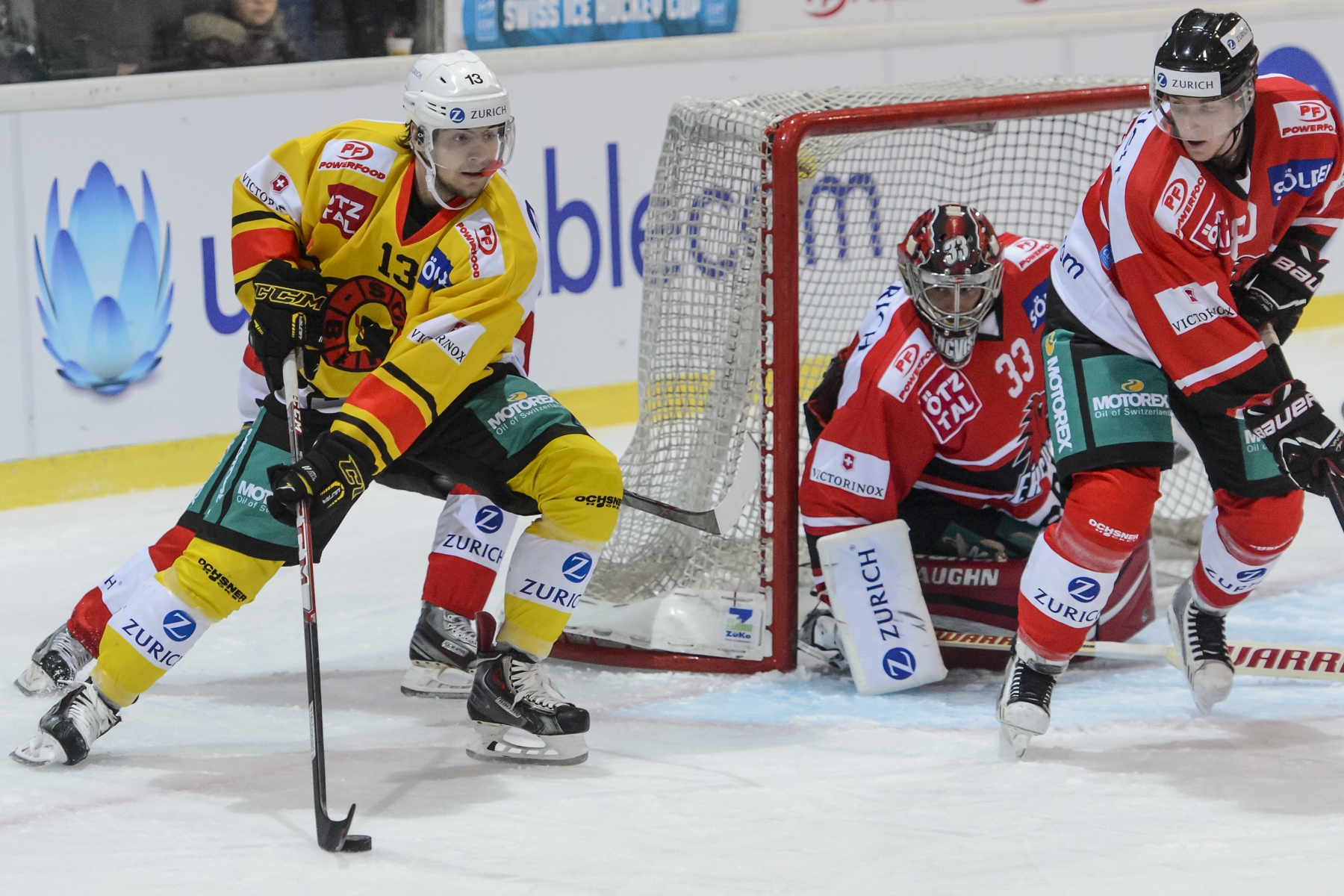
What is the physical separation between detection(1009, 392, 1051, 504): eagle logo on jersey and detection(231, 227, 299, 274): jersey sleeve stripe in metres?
1.44

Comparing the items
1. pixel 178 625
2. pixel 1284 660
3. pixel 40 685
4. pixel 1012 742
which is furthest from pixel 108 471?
pixel 1284 660

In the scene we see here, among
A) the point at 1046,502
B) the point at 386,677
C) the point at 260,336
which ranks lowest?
the point at 386,677

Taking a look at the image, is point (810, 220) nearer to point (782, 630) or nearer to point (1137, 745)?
point (782, 630)

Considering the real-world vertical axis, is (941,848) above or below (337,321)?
below

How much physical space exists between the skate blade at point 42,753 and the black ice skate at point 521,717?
649 millimetres

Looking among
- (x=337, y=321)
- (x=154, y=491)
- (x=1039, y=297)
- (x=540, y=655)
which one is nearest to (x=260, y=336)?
(x=337, y=321)

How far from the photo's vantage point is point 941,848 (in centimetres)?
244

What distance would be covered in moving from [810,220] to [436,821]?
6.77ft

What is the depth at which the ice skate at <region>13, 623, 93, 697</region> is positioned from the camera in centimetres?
314

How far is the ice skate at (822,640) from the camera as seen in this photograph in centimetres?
329

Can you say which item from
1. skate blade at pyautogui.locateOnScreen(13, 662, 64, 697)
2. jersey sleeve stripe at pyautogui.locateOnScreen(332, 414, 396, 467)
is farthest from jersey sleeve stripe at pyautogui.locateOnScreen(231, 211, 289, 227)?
skate blade at pyautogui.locateOnScreen(13, 662, 64, 697)

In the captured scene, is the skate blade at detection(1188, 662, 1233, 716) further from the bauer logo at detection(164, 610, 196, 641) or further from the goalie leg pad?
the bauer logo at detection(164, 610, 196, 641)

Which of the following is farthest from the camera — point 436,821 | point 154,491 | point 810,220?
point 154,491

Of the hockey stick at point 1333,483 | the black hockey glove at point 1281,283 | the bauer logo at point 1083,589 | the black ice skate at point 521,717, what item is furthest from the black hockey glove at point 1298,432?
the black ice skate at point 521,717
